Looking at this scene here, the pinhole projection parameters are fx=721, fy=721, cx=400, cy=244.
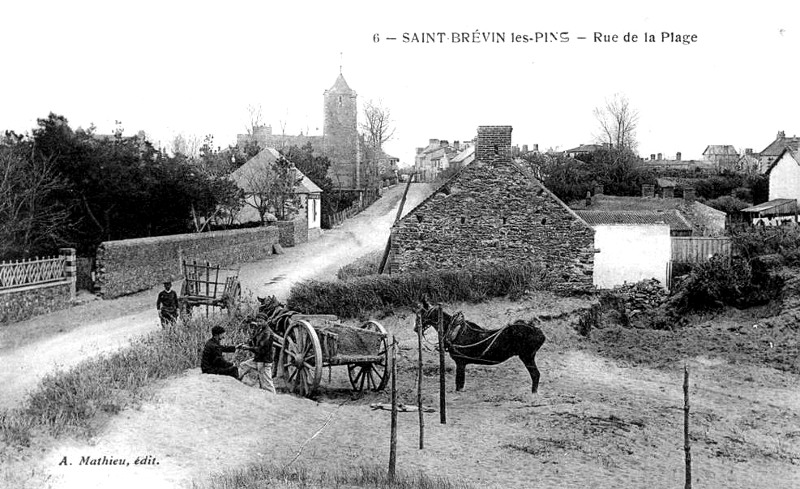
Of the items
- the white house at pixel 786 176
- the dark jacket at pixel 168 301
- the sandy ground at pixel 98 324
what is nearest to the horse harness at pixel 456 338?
the dark jacket at pixel 168 301

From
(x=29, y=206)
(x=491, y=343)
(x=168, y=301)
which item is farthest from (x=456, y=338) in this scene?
(x=29, y=206)

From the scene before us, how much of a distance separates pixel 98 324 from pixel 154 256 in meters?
6.85

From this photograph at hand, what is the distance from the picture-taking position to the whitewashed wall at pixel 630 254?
1105 inches

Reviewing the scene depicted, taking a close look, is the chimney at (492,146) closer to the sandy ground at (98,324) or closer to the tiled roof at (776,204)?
the sandy ground at (98,324)

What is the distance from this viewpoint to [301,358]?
13430mm

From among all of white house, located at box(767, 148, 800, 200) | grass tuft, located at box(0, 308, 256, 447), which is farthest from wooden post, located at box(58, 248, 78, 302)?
white house, located at box(767, 148, 800, 200)

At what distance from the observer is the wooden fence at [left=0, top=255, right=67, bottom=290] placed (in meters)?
19.2

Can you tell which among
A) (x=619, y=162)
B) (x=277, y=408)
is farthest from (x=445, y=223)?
(x=619, y=162)

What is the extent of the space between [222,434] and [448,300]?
11.7 metres

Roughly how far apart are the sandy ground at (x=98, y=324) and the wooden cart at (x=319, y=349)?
424 cm

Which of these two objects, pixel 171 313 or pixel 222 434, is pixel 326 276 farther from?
pixel 222 434

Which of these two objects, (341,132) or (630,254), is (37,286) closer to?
(630,254)

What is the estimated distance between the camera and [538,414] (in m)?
12.6

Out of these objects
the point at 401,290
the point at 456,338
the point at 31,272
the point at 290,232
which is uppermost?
the point at 290,232
